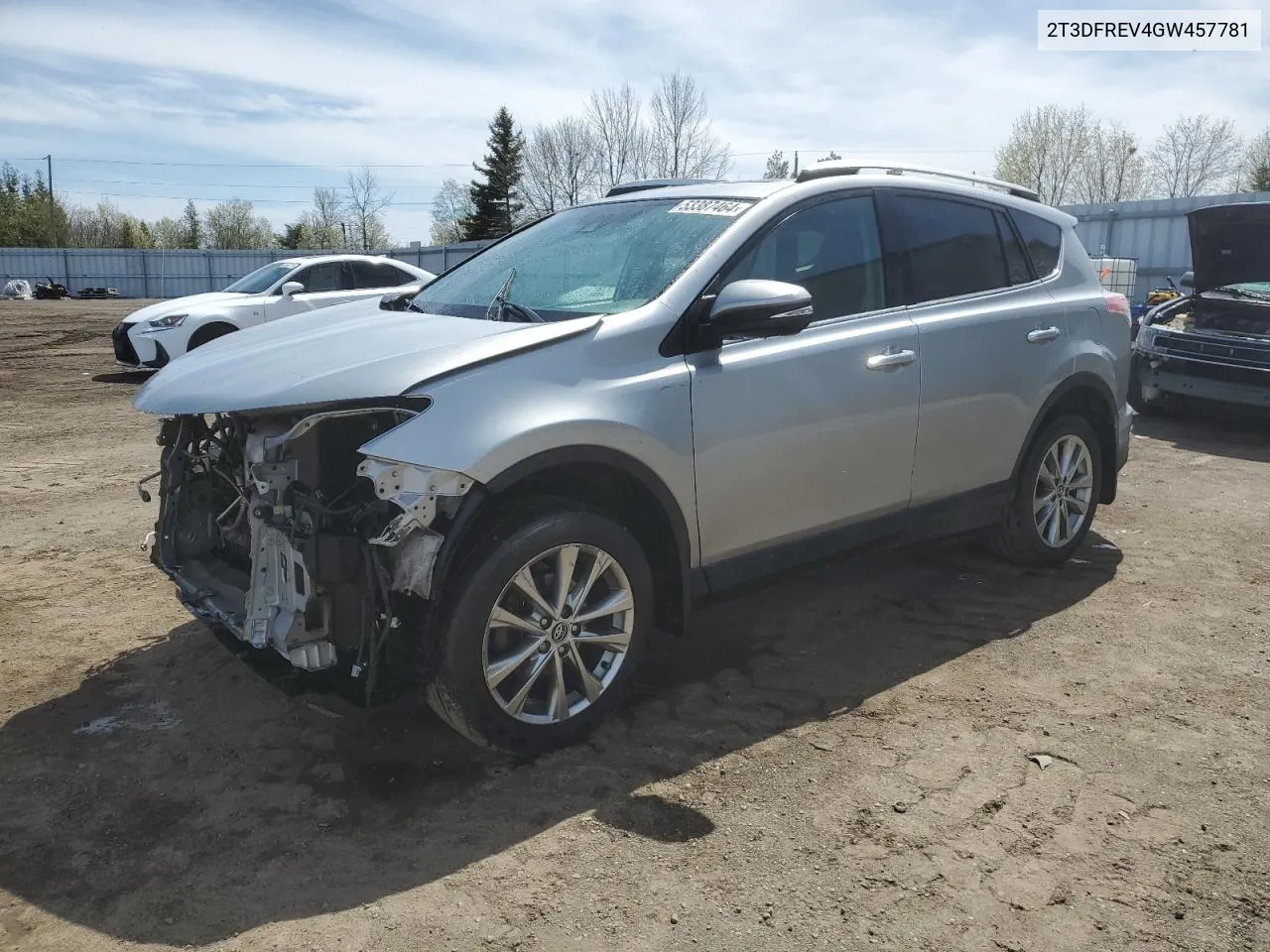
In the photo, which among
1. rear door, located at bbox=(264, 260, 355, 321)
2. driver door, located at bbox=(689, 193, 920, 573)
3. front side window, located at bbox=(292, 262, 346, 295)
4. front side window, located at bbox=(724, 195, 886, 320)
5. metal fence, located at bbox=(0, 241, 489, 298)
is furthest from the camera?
metal fence, located at bbox=(0, 241, 489, 298)

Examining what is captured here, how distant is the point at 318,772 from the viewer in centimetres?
331

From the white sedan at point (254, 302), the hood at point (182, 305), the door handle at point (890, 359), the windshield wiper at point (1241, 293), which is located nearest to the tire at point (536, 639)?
the door handle at point (890, 359)

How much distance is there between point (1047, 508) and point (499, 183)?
181 feet

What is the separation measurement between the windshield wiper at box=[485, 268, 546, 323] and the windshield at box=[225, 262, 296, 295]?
10.3m


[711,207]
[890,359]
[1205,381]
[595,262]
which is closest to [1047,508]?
[890,359]

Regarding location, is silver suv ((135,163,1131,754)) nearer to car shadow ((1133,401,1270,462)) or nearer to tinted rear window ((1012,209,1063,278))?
tinted rear window ((1012,209,1063,278))

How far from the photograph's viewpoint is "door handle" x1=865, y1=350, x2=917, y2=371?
4.05 m

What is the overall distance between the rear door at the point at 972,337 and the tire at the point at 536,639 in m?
1.61

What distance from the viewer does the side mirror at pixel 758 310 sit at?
11.3ft

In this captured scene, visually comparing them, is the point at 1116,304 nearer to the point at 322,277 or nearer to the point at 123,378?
the point at 322,277

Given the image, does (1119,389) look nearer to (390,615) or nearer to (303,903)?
(390,615)

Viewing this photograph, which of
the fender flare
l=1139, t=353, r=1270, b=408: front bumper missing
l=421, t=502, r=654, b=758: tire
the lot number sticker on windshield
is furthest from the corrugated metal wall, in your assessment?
l=421, t=502, r=654, b=758: tire

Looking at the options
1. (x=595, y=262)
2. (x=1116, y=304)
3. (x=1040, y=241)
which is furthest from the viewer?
(x=1116, y=304)

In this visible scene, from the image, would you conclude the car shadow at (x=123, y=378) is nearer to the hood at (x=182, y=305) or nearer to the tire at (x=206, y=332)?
the hood at (x=182, y=305)
